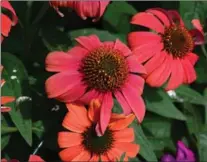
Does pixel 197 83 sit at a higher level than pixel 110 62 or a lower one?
lower

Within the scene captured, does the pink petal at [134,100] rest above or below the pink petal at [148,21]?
below

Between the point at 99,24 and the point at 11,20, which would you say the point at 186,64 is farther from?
the point at 11,20

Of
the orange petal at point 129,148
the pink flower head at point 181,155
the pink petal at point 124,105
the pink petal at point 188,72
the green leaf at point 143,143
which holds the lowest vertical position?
the pink flower head at point 181,155

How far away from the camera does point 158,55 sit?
4.48ft

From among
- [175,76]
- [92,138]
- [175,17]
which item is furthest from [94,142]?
[175,17]

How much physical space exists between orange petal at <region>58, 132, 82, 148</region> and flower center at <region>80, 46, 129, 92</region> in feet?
0.35

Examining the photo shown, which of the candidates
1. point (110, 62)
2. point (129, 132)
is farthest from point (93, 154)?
point (110, 62)

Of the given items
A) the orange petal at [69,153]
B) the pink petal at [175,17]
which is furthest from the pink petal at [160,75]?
the orange petal at [69,153]

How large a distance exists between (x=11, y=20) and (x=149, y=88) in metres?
0.35

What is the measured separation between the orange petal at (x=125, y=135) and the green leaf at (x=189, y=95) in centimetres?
22

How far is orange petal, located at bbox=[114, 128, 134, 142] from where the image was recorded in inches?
51.4

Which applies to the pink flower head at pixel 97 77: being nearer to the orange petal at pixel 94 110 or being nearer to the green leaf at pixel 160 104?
the orange petal at pixel 94 110

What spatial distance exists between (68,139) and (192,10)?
1.53 feet

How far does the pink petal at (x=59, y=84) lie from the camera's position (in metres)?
1.22
